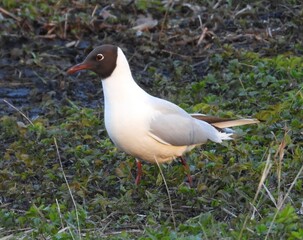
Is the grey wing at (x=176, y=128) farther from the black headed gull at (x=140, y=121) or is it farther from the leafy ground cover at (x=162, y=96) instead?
the leafy ground cover at (x=162, y=96)

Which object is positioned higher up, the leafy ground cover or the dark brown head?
the dark brown head

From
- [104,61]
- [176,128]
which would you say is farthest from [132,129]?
[104,61]

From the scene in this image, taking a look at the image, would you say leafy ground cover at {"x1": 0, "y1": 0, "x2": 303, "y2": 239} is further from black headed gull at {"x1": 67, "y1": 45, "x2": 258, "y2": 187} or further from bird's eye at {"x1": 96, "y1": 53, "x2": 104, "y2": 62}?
bird's eye at {"x1": 96, "y1": 53, "x2": 104, "y2": 62}

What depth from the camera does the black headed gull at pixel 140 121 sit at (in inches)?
267

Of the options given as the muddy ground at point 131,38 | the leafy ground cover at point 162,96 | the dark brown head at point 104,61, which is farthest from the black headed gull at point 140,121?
the muddy ground at point 131,38

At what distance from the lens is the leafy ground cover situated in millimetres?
6186

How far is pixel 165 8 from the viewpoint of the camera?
1114 cm

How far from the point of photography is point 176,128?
7.12 meters

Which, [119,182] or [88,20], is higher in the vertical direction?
[119,182]

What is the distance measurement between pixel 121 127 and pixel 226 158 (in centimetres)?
115

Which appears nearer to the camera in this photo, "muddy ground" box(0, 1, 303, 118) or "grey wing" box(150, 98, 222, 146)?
"grey wing" box(150, 98, 222, 146)

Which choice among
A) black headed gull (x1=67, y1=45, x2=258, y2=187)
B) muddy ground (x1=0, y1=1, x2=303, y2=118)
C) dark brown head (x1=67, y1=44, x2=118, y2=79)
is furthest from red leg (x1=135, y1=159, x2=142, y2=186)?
muddy ground (x1=0, y1=1, x2=303, y2=118)

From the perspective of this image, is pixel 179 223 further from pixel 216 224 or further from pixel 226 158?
pixel 226 158

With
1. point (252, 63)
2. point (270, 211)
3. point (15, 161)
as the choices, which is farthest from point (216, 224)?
point (252, 63)
